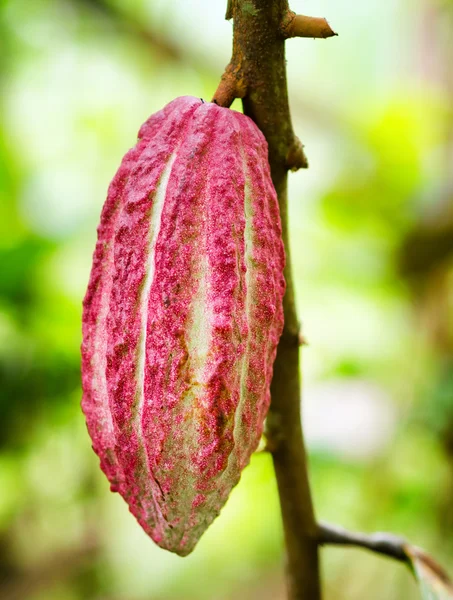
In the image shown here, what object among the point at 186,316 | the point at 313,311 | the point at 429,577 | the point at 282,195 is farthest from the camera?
the point at 313,311

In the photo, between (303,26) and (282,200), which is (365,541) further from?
(303,26)

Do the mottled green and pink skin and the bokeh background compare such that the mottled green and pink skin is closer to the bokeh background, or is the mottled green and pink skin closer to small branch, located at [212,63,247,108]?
small branch, located at [212,63,247,108]

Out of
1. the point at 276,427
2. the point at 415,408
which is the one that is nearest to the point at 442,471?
the point at 415,408

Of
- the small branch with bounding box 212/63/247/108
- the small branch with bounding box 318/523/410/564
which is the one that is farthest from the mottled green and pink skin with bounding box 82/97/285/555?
the small branch with bounding box 318/523/410/564

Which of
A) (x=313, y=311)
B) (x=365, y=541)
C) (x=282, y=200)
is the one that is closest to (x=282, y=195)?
(x=282, y=200)

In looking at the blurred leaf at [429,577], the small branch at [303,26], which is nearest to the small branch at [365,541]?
the blurred leaf at [429,577]

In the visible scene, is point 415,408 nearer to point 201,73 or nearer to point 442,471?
point 442,471

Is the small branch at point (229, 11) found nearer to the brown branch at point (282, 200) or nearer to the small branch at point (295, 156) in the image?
the brown branch at point (282, 200)
